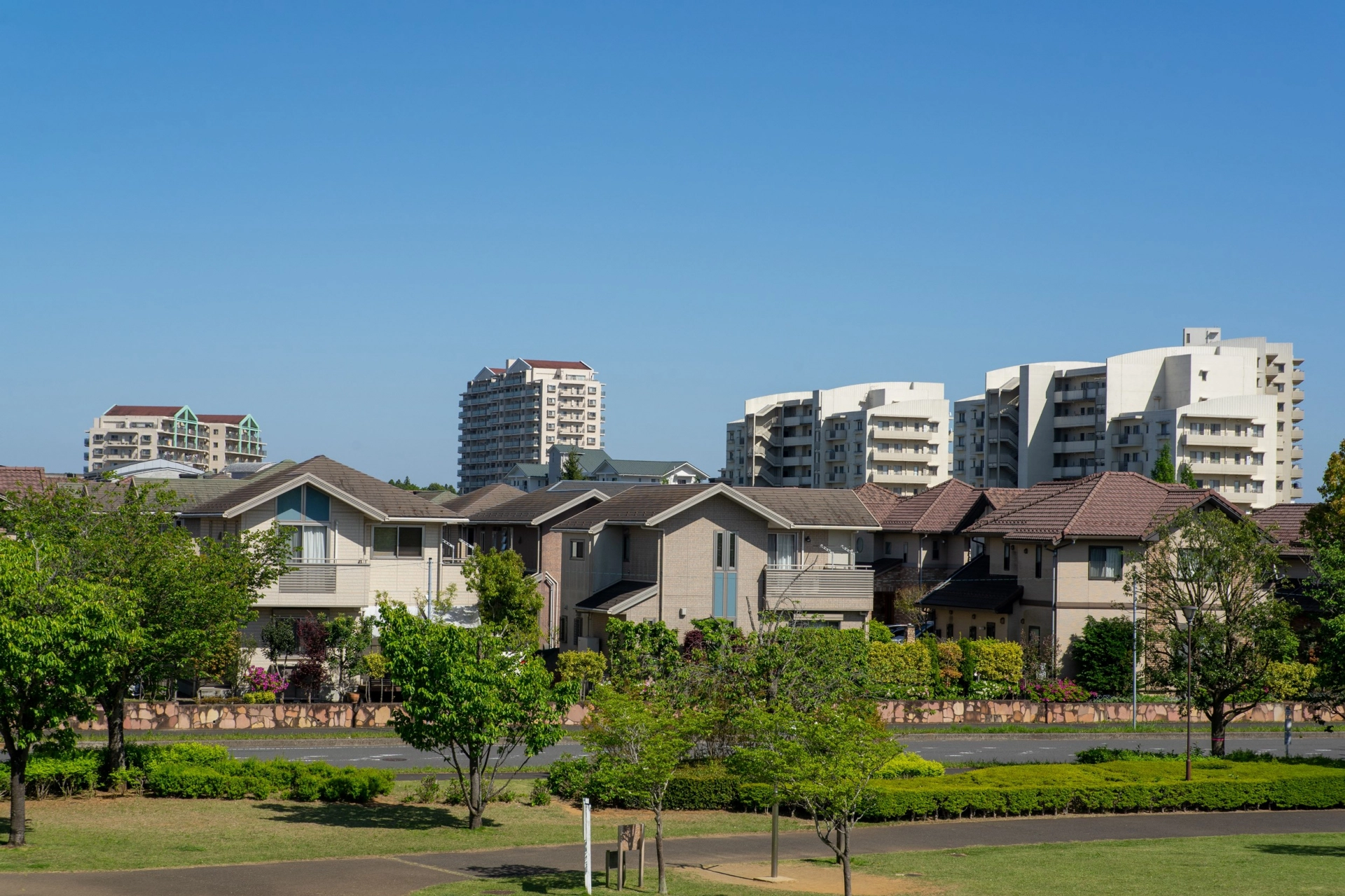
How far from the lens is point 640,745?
2331cm

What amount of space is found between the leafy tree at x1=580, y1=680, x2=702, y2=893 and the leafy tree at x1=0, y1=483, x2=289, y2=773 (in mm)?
10535

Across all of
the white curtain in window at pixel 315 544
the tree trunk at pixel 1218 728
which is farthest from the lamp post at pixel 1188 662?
the white curtain in window at pixel 315 544

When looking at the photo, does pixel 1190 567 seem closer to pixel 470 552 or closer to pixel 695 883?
pixel 695 883

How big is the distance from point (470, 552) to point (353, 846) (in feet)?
131

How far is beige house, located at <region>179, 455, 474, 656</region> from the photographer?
164 feet

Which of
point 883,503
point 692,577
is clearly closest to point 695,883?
point 692,577

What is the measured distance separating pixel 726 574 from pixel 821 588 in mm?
4301

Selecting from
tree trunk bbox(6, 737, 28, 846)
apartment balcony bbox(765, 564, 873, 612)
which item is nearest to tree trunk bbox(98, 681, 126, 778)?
tree trunk bbox(6, 737, 28, 846)

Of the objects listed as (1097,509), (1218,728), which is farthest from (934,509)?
(1218,728)

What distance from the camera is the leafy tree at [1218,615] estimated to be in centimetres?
3891

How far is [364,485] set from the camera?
54.8 meters

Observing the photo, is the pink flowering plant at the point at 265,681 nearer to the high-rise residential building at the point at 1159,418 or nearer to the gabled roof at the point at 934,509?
the gabled roof at the point at 934,509

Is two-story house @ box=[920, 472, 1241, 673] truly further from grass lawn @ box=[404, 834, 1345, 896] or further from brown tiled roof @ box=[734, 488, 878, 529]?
grass lawn @ box=[404, 834, 1345, 896]

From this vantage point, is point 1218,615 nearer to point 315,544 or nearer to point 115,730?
point 115,730
